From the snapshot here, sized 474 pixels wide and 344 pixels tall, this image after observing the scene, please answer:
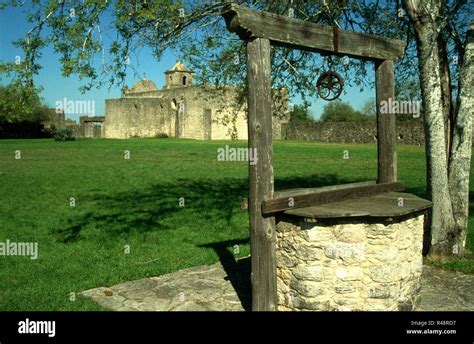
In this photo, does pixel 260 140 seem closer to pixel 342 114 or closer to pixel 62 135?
pixel 62 135


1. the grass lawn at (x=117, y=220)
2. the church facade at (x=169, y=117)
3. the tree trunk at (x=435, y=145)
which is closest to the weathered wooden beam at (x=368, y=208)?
the tree trunk at (x=435, y=145)

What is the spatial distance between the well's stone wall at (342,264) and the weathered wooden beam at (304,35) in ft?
6.06

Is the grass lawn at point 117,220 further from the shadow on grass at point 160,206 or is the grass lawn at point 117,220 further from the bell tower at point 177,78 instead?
the bell tower at point 177,78

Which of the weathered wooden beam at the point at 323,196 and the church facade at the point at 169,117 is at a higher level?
the church facade at the point at 169,117

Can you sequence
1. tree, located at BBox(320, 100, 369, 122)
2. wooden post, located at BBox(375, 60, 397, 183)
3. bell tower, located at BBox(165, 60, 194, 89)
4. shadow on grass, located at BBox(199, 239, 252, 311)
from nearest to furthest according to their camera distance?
1. shadow on grass, located at BBox(199, 239, 252, 311)
2. wooden post, located at BBox(375, 60, 397, 183)
3. bell tower, located at BBox(165, 60, 194, 89)
4. tree, located at BBox(320, 100, 369, 122)

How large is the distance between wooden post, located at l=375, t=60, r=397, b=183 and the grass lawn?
180 centimetres

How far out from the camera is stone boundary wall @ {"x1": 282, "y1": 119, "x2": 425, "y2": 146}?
33969 millimetres

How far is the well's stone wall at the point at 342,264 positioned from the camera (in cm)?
449

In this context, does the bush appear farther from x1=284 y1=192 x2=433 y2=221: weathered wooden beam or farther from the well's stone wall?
the well's stone wall

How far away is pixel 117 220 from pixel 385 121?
591 centimetres

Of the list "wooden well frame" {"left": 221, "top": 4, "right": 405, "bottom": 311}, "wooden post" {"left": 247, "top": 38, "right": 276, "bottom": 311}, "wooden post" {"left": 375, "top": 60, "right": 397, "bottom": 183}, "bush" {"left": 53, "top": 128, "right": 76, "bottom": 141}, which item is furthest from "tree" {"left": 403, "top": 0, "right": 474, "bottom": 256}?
"bush" {"left": 53, "top": 128, "right": 76, "bottom": 141}

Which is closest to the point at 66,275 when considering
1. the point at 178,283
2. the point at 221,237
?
the point at 178,283

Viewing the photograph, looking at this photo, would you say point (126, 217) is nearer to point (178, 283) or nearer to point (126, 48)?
point (126, 48)
